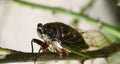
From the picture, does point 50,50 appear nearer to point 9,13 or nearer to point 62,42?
point 62,42

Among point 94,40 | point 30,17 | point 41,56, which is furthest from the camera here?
point 30,17

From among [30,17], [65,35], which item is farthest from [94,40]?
[30,17]

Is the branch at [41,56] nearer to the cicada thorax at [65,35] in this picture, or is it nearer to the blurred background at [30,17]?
the cicada thorax at [65,35]

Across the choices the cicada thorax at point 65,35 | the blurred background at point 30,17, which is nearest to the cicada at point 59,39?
the cicada thorax at point 65,35

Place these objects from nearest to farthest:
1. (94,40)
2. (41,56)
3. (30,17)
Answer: (41,56) → (94,40) → (30,17)

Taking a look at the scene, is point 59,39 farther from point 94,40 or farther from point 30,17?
point 30,17

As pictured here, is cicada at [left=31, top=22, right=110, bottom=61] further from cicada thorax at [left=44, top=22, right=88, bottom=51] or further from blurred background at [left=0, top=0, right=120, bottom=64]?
blurred background at [left=0, top=0, right=120, bottom=64]

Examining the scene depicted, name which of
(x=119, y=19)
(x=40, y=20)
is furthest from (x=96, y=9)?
(x=40, y=20)
